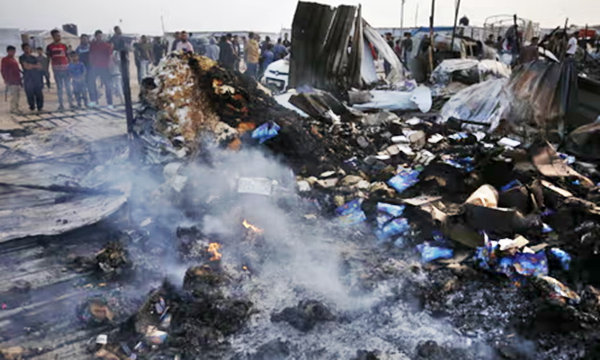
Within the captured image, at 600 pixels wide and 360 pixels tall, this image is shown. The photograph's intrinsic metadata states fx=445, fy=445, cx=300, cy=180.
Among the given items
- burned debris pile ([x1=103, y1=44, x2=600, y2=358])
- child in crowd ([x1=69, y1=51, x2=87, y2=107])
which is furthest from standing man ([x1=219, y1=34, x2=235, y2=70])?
burned debris pile ([x1=103, y1=44, x2=600, y2=358])

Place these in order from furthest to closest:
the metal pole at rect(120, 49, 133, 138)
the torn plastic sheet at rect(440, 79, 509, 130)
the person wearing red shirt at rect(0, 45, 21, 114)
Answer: the person wearing red shirt at rect(0, 45, 21, 114), the torn plastic sheet at rect(440, 79, 509, 130), the metal pole at rect(120, 49, 133, 138)

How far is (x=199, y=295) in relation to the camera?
3520 mm

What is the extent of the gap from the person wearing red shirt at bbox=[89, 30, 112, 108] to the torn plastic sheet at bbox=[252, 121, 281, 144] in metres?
6.26

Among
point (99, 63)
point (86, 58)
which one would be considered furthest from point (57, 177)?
point (86, 58)

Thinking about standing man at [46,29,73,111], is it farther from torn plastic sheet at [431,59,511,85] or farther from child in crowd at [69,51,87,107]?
torn plastic sheet at [431,59,511,85]

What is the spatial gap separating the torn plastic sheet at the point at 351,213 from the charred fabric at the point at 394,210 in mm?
18

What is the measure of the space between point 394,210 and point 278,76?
307 inches

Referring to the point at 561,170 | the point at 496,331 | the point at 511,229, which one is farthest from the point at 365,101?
the point at 496,331

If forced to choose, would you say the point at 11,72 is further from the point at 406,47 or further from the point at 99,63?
the point at 406,47

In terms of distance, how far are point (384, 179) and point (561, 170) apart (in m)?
2.20

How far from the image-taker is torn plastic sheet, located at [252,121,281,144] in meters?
6.06

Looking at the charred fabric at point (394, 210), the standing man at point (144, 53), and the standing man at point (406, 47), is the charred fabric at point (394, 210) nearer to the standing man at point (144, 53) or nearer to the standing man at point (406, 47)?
the standing man at point (406, 47)

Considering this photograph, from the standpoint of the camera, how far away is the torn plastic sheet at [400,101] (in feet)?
30.9

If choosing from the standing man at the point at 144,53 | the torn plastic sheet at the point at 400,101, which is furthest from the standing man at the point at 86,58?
the torn plastic sheet at the point at 400,101
